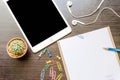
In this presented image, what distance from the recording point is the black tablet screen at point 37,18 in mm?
1238

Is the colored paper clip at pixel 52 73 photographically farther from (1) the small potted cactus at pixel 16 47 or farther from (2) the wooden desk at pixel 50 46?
(1) the small potted cactus at pixel 16 47

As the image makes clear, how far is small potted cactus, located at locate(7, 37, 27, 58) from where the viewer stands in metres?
1.19

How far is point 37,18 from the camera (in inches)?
49.3

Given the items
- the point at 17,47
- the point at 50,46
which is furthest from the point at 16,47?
the point at 50,46

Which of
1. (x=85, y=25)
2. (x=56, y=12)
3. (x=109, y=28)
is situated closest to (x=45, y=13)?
(x=56, y=12)

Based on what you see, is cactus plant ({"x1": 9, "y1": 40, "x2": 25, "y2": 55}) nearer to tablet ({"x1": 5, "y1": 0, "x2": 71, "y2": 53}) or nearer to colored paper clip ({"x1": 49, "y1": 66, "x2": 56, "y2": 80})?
tablet ({"x1": 5, "y1": 0, "x2": 71, "y2": 53})

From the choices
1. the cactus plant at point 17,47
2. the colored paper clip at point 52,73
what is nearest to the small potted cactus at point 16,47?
the cactus plant at point 17,47

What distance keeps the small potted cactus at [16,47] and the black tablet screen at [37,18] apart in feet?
0.13

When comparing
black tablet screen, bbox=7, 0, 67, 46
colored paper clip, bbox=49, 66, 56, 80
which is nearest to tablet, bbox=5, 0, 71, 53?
black tablet screen, bbox=7, 0, 67, 46

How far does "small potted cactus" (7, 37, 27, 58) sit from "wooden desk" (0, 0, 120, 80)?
3cm

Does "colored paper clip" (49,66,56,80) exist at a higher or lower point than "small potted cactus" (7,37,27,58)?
lower

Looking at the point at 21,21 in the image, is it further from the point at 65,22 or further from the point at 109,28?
the point at 109,28

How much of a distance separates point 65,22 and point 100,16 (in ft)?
0.50

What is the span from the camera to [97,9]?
1.25 metres
